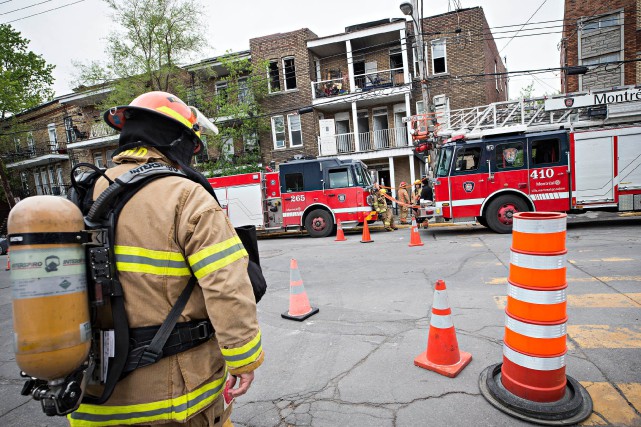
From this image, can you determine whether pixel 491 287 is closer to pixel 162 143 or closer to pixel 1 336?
pixel 162 143

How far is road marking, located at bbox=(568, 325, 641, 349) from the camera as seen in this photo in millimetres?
3171

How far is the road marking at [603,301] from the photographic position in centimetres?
408

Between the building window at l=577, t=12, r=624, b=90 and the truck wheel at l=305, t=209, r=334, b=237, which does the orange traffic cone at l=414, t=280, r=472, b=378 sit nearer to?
the truck wheel at l=305, t=209, r=334, b=237

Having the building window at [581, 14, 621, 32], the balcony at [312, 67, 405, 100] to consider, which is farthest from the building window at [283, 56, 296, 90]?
the building window at [581, 14, 621, 32]

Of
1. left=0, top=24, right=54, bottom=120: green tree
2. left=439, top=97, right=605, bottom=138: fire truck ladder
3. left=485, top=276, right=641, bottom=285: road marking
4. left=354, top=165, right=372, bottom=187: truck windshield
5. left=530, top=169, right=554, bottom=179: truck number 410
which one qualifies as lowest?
left=485, top=276, right=641, bottom=285: road marking

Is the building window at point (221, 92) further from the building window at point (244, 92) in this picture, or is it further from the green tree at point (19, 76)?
the green tree at point (19, 76)

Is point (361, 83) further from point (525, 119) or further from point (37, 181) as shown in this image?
point (37, 181)

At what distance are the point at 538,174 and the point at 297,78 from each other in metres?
14.9

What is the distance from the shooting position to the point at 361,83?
20.9 m

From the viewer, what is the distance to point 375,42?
2036 cm

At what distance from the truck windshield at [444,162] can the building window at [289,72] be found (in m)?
13.3

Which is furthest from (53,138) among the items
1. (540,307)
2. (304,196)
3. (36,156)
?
(540,307)

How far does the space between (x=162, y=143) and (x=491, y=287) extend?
483 cm

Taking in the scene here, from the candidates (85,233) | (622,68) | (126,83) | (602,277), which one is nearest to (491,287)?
(602,277)
